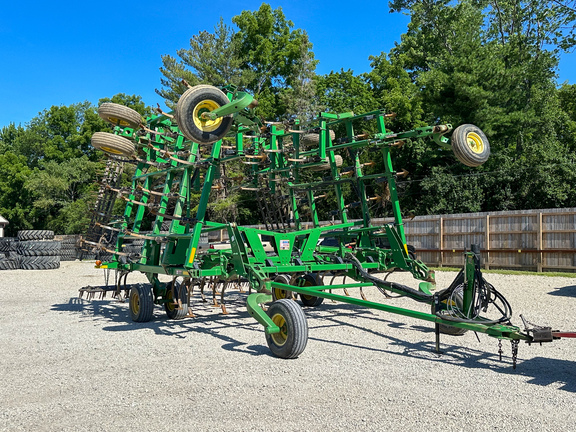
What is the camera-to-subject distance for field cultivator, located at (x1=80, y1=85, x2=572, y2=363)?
611 centimetres

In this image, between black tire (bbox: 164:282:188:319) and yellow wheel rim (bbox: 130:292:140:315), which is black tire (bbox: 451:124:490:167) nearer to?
black tire (bbox: 164:282:188:319)

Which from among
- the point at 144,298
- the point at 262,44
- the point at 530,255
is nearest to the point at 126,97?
the point at 262,44

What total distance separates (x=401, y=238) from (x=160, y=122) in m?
5.08

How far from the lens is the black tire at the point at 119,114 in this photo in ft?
32.2

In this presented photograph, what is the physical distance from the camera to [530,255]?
18.2 meters

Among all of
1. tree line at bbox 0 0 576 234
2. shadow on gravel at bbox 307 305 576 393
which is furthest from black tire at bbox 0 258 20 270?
shadow on gravel at bbox 307 305 576 393

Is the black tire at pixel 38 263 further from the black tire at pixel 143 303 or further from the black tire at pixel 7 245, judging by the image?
the black tire at pixel 143 303

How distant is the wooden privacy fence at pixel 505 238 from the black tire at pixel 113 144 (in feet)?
39.9

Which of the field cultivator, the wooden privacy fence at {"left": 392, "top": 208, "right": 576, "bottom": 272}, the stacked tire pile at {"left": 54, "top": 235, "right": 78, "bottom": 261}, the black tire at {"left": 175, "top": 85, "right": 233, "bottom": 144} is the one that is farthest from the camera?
the stacked tire pile at {"left": 54, "top": 235, "right": 78, "bottom": 261}

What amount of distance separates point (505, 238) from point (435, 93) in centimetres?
1155

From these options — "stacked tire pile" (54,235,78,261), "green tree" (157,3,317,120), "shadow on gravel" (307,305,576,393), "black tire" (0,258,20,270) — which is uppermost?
"green tree" (157,3,317,120)

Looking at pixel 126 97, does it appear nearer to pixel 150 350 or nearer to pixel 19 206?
pixel 19 206

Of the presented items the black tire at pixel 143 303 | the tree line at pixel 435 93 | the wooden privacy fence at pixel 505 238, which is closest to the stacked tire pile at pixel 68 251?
the tree line at pixel 435 93

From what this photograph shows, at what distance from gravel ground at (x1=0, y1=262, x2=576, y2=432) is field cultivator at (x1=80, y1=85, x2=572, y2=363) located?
47cm
